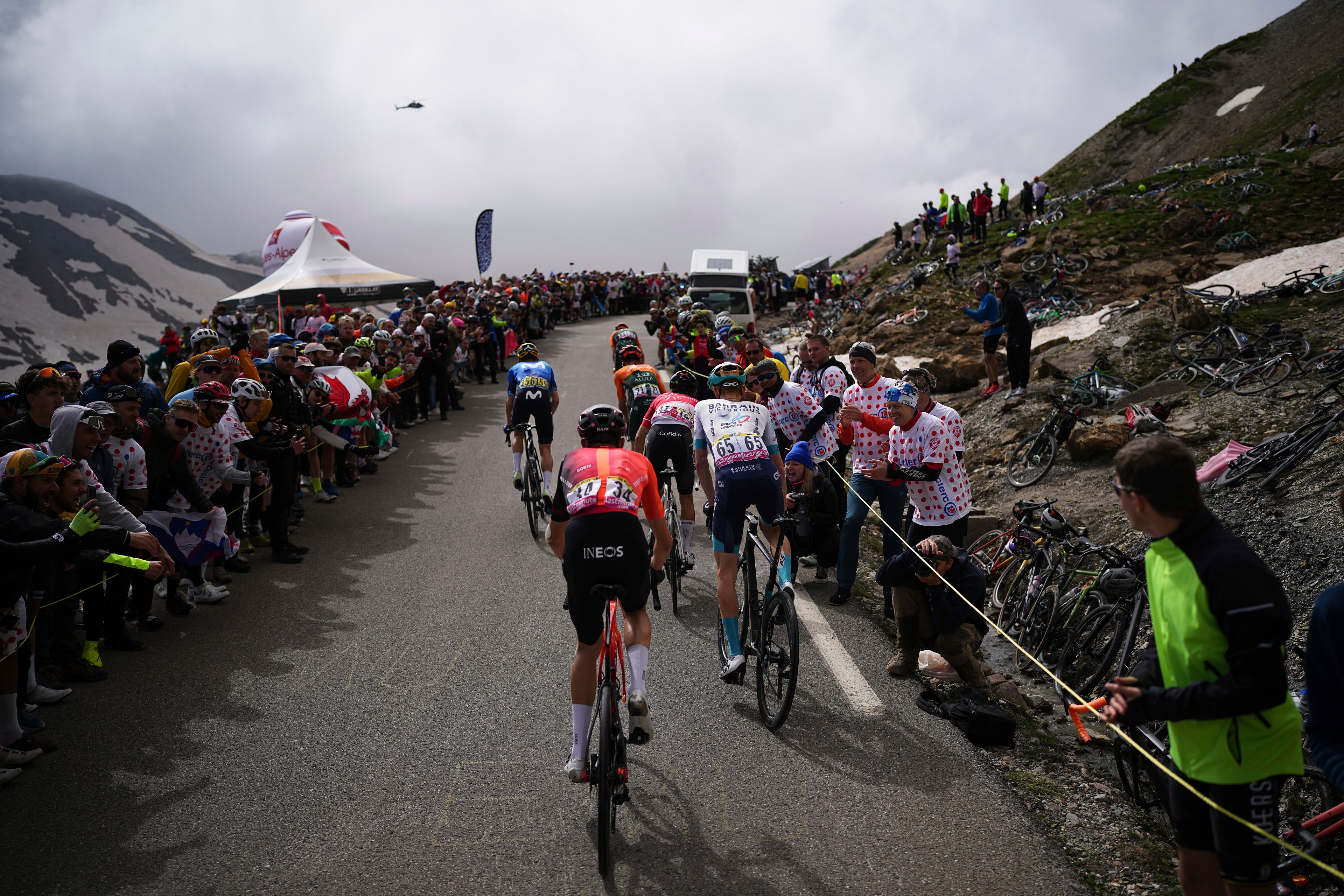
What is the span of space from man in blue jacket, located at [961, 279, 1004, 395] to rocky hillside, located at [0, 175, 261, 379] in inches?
1086

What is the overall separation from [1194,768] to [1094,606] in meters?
3.27

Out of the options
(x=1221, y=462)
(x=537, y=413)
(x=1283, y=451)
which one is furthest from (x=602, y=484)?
(x=1283, y=451)

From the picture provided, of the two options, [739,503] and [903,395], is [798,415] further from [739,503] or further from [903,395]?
[739,503]

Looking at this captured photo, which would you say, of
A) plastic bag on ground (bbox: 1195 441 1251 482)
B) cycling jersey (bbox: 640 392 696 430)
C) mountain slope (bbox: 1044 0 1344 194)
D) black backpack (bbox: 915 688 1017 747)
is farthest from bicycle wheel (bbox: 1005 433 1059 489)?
mountain slope (bbox: 1044 0 1344 194)

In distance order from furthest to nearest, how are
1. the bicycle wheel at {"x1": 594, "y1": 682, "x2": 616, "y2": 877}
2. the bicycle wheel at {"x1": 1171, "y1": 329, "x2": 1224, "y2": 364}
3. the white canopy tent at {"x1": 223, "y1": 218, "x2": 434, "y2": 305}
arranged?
the white canopy tent at {"x1": 223, "y1": 218, "x2": 434, "y2": 305}
the bicycle wheel at {"x1": 1171, "y1": 329, "x2": 1224, "y2": 364}
the bicycle wheel at {"x1": 594, "y1": 682, "x2": 616, "y2": 877}

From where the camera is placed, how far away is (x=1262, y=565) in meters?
2.41

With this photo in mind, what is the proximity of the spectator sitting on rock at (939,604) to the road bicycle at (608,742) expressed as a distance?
2121mm

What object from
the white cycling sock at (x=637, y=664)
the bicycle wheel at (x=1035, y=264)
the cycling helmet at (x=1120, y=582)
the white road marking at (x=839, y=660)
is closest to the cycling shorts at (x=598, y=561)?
the white cycling sock at (x=637, y=664)

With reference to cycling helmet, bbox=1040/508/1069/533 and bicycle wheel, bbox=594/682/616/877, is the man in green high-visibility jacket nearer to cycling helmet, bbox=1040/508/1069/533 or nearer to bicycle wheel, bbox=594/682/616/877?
bicycle wheel, bbox=594/682/616/877

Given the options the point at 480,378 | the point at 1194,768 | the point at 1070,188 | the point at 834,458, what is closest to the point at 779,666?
the point at 1194,768

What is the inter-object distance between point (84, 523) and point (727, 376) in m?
4.42

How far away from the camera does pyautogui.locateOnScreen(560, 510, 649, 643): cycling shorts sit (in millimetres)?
3893

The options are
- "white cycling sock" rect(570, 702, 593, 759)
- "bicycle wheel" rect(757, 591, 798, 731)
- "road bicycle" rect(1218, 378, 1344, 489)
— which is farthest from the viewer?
"road bicycle" rect(1218, 378, 1344, 489)

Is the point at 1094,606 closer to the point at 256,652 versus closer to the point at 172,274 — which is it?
the point at 256,652
